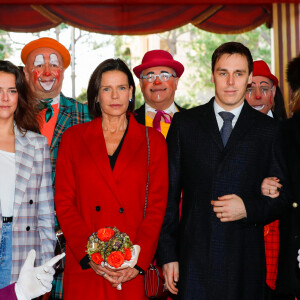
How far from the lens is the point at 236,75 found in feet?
8.82

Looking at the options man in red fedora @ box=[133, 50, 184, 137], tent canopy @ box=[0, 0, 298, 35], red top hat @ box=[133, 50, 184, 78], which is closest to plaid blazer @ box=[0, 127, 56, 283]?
man in red fedora @ box=[133, 50, 184, 137]

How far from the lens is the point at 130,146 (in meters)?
2.79

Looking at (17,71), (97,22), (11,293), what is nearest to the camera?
(11,293)

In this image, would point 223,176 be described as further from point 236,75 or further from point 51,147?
point 51,147

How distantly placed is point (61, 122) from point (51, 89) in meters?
0.34

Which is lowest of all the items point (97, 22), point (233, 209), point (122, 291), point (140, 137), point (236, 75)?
point (122, 291)

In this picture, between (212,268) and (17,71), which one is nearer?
(212,268)

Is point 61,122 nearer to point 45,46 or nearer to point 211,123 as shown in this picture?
point 45,46

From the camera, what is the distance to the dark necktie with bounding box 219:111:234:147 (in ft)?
8.66

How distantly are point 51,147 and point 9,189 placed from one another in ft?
2.47

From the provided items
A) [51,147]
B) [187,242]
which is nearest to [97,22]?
[51,147]

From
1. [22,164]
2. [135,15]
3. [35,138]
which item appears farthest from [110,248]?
[135,15]

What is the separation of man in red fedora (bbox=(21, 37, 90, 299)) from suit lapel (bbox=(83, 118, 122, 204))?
1.82 feet

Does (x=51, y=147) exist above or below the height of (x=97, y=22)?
below
